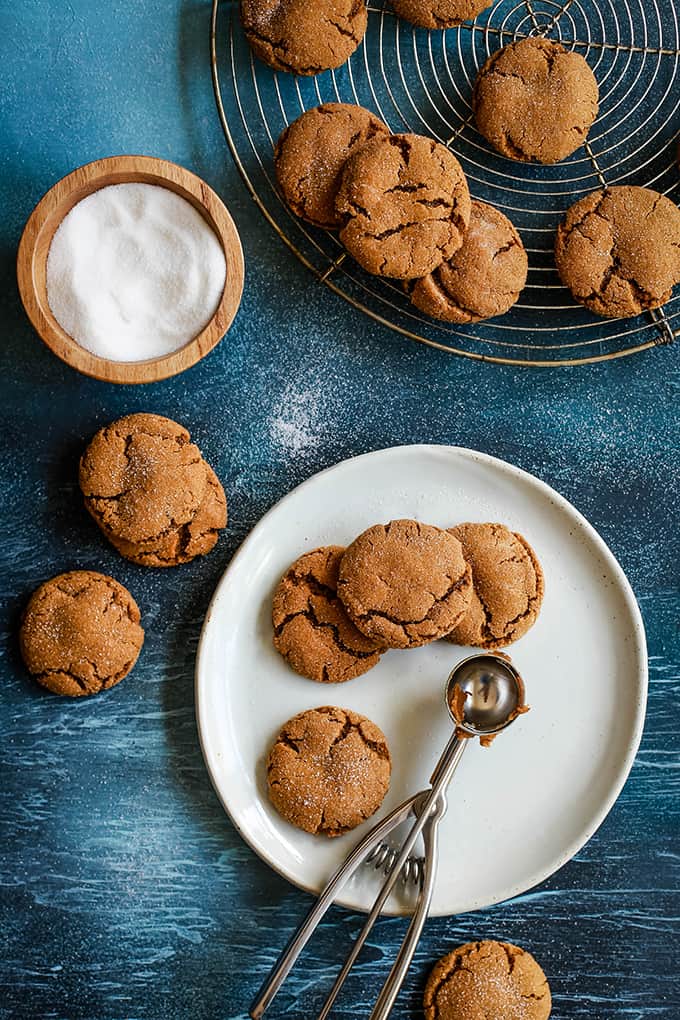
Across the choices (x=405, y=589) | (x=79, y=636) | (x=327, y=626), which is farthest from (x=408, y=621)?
(x=79, y=636)

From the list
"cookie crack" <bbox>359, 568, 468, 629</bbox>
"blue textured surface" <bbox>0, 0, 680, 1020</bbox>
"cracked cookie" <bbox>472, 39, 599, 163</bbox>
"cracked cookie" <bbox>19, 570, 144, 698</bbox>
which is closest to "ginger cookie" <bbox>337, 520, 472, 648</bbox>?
"cookie crack" <bbox>359, 568, 468, 629</bbox>

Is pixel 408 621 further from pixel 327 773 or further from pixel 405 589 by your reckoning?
pixel 327 773

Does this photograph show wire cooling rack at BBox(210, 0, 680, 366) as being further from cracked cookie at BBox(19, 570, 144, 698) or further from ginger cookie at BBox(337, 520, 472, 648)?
cracked cookie at BBox(19, 570, 144, 698)

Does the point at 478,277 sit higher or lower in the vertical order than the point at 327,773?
higher

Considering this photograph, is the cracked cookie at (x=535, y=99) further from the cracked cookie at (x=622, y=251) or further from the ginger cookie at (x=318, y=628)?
the ginger cookie at (x=318, y=628)

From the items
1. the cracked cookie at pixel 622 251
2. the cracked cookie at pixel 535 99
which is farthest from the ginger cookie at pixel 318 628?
the cracked cookie at pixel 535 99

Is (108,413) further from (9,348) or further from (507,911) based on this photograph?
(507,911)
